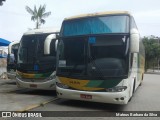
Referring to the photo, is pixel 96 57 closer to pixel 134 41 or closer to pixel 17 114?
pixel 134 41

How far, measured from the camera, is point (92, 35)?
9.27 metres

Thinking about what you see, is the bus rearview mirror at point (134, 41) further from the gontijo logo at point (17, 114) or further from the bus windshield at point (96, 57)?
the gontijo logo at point (17, 114)

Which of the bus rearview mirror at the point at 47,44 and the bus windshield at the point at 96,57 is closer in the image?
the bus windshield at the point at 96,57

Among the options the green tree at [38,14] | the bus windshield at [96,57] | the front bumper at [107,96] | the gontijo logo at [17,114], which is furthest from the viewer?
the green tree at [38,14]

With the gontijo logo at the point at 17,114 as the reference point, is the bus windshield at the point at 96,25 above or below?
above

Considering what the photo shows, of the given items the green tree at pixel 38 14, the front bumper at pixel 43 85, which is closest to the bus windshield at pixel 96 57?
the front bumper at pixel 43 85

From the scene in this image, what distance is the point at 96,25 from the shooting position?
374 inches

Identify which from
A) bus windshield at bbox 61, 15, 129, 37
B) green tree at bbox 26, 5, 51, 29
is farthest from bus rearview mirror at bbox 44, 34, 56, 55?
green tree at bbox 26, 5, 51, 29

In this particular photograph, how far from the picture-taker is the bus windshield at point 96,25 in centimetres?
922

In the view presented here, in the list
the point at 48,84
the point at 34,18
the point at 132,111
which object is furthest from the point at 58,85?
the point at 34,18

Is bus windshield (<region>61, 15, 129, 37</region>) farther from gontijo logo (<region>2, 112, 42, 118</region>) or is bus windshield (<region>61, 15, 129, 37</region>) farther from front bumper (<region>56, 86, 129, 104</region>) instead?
gontijo logo (<region>2, 112, 42, 118</region>)

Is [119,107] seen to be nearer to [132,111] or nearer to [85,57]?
[132,111]

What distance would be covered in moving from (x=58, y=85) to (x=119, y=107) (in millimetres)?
2271

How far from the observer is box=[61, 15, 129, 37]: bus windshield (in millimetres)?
9219
